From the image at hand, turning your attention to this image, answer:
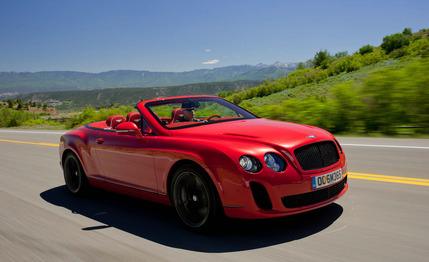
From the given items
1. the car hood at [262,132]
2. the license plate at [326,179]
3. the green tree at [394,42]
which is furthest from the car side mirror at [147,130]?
the green tree at [394,42]

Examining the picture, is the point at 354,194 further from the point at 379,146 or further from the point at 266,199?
the point at 379,146

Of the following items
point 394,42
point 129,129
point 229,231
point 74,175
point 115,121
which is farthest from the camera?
point 394,42

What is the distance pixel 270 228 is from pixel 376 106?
856 centimetres

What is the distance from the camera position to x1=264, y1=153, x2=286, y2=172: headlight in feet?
13.6

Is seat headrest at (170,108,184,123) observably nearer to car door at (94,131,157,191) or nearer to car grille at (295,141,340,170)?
car door at (94,131,157,191)

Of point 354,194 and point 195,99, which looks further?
point 195,99

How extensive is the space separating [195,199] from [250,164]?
2.50ft

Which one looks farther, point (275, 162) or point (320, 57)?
point (320, 57)

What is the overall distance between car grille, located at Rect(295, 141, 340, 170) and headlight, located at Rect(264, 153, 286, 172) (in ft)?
0.58

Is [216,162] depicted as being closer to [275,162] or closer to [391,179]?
[275,162]

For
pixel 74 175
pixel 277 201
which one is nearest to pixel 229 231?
pixel 277 201

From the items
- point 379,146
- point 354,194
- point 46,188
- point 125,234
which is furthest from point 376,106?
point 125,234

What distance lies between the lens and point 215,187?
4328 millimetres

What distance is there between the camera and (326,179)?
439cm
